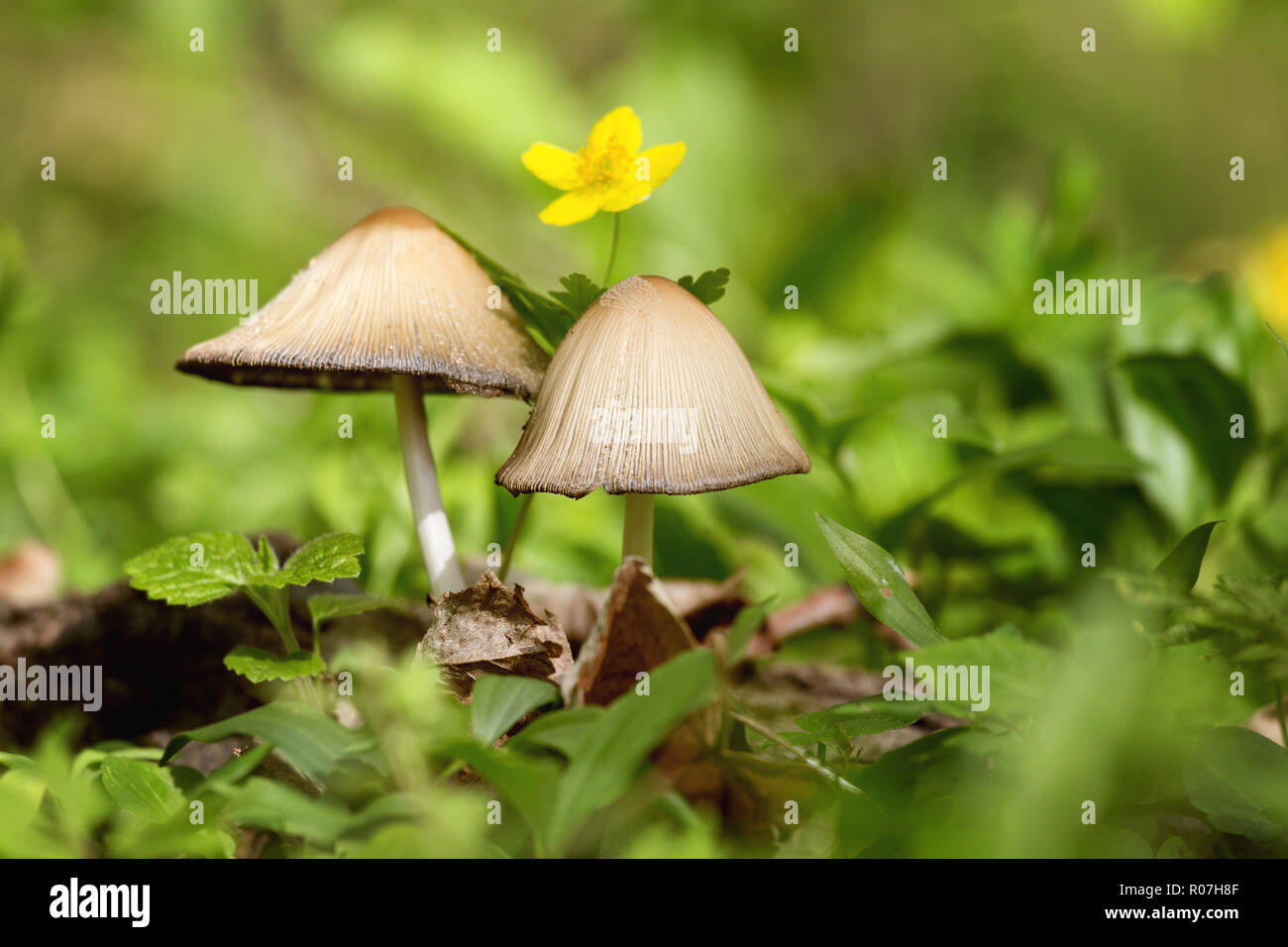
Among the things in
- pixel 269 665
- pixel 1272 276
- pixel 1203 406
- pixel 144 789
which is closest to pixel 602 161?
pixel 269 665

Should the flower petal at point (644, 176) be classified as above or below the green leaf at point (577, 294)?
above

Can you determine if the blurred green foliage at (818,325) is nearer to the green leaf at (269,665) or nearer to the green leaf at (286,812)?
the green leaf at (286,812)

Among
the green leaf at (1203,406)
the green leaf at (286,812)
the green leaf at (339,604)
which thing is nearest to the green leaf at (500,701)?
the green leaf at (286,812)

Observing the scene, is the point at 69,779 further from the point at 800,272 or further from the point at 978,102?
the point at 978,102

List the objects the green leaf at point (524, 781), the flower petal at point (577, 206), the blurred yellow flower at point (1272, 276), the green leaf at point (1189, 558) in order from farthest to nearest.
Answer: the blurred yellow flower at point (1272, 276) → the flower petal at point (577, 206) → the green leaf at point (1189, 558) → the green leaf at point (524, 781)

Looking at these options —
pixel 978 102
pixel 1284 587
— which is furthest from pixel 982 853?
pixel 978 102

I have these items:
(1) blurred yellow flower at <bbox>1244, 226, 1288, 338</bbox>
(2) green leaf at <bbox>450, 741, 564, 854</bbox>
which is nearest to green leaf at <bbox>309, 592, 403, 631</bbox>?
(2) green leaf at <bbox>450, 741, 564, 854</bbox>

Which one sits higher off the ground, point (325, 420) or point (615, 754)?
point (325, 420)

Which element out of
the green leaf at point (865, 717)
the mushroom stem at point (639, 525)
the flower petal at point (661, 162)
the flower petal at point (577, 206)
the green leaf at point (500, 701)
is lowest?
the green leaf at point (865, 717)
